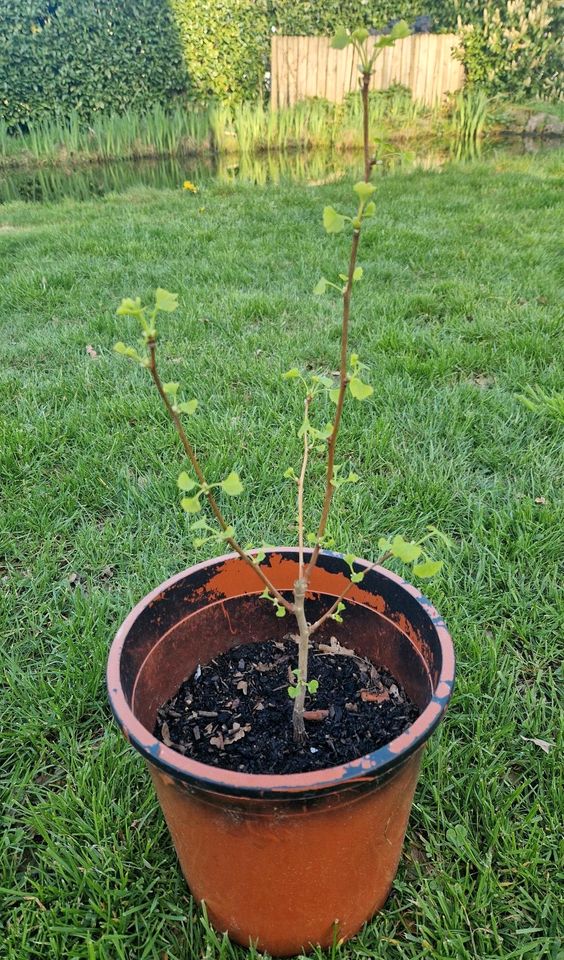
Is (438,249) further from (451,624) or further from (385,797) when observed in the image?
(385,797)

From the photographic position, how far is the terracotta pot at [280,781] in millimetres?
916

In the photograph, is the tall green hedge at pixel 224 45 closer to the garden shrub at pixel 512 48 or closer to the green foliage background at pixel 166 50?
the green foliage background at pixel 166 50

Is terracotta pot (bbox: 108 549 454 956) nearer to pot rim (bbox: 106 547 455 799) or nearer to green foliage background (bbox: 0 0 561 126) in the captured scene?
pot rim (bbox: 106 547 455 799)

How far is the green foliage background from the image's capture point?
9945mm

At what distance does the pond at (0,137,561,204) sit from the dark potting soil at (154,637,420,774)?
6.39 metres

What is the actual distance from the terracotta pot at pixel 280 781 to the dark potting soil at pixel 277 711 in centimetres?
4

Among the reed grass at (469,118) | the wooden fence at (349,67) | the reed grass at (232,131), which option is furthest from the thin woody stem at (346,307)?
the wooden fence at (349,67)

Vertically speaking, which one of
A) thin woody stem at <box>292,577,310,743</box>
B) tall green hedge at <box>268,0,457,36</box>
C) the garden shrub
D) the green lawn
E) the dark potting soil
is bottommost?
the green lawn

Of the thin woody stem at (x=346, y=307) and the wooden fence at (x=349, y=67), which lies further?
the wooden fence at (x=349, y=67)

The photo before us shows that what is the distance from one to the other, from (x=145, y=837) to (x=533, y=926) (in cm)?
77

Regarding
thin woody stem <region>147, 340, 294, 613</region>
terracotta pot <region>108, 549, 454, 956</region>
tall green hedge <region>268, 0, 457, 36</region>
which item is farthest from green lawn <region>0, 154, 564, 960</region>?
tall green hedge <region>268, 0, 457, 36</region>

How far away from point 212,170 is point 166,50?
411 cm

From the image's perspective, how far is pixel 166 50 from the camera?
10492 millimetres

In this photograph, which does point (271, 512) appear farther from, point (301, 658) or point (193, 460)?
point (193, 460)
